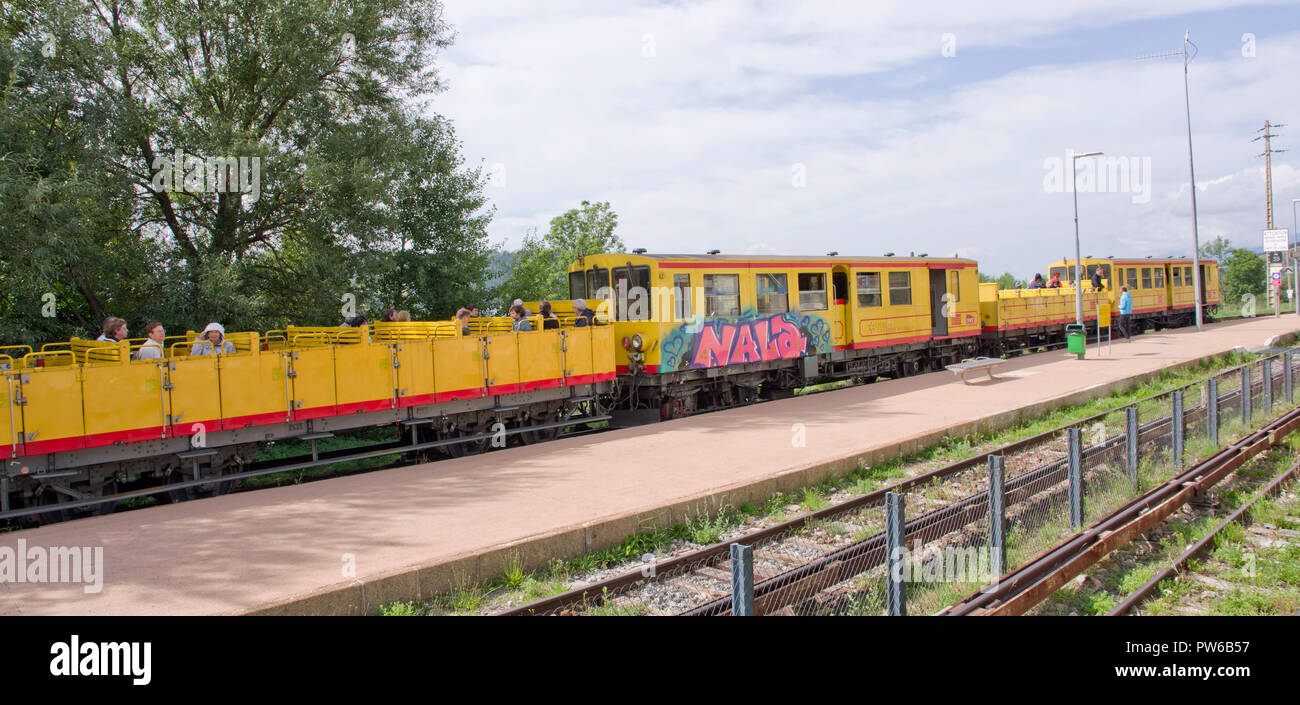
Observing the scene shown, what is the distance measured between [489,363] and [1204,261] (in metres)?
37.8

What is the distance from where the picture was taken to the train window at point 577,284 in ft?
52.8

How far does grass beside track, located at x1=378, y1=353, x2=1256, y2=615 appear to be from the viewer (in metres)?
6.55

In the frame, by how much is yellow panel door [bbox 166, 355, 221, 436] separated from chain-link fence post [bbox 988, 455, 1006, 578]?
29.3ft

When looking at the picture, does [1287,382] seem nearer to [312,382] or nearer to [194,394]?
[312,382]

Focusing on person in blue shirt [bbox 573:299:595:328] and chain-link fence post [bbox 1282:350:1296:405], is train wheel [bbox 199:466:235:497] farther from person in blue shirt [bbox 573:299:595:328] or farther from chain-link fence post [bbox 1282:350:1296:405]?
chain-link fence post [bbox 1282:350:1296:405]

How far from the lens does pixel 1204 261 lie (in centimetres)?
3675

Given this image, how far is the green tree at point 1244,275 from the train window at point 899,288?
73.3m

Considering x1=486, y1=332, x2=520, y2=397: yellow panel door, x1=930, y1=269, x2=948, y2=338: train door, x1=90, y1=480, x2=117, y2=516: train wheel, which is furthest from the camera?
x1=930, y1=269, x2=948, y2=338: train door

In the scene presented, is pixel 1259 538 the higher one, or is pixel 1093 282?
pixel 1093 282

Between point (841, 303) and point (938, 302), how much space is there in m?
Answer: 4.76

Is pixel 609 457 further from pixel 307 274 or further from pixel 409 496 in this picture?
pixel 307 274

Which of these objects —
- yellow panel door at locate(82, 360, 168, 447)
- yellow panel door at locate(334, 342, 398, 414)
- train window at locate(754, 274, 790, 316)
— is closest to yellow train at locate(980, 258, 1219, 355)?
train window at locate(754, 274, 790, 316)

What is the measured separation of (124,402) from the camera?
9.10 m
